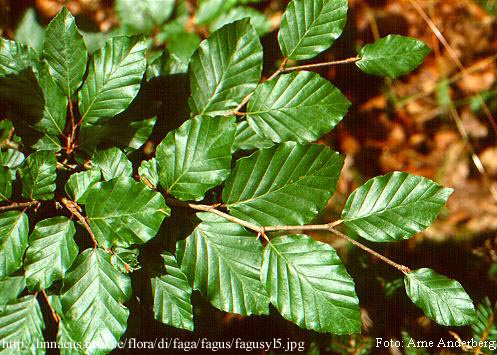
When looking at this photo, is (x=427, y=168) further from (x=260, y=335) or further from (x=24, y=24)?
(x=24, y=24)

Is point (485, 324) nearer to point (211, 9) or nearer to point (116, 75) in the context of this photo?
point (116, 75)

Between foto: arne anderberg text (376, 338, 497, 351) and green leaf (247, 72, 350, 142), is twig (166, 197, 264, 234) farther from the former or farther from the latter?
foto: arne anderberg text (376, 338, 497, 351)

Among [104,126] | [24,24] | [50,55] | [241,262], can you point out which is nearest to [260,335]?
[241,262]

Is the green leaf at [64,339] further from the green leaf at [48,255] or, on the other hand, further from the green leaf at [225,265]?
the green leaf at [225,265]

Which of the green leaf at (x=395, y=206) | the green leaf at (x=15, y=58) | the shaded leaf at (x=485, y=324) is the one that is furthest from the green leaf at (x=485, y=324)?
the green leaf at (x=15, y=58)

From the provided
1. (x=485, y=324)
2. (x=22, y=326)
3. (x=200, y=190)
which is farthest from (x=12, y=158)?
(x=485, y=324)

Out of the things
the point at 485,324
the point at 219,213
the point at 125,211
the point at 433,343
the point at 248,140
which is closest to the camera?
the point at 125,211

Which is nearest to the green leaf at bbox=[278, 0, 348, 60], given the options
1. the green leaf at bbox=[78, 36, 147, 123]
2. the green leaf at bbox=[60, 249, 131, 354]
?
the green leaf at bbox=[78, 36, 147, 123]
